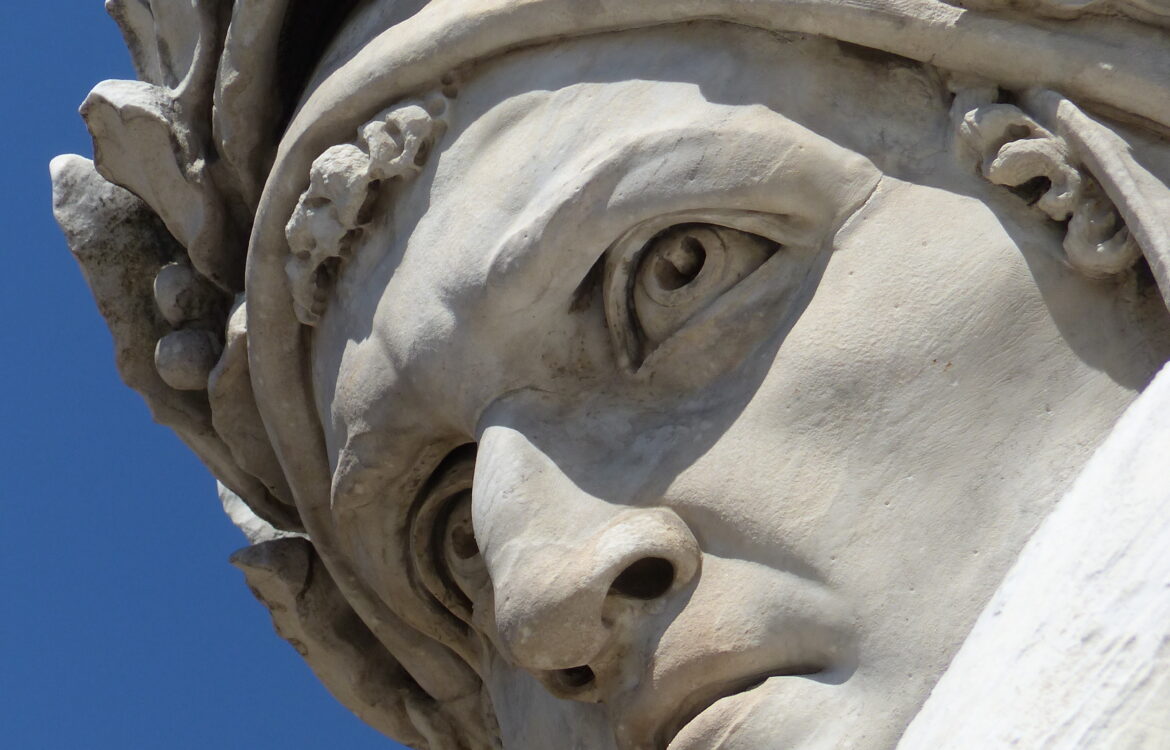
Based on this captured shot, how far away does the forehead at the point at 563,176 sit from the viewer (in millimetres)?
2271

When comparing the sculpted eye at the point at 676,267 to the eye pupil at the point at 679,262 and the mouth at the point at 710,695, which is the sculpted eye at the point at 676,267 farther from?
the mouth at the point at 710,695

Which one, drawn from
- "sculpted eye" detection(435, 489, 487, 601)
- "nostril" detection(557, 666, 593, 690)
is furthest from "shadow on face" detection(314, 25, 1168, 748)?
"sculpted eye" detection(435, 489, 487, 601)

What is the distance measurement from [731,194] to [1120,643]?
0.95 metres

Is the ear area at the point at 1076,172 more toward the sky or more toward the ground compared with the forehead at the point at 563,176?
more toward the ground

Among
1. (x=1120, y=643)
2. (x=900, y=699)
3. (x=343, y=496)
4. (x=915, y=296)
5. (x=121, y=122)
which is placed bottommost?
(x=1120, y=643)

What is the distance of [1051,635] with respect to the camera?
148cm

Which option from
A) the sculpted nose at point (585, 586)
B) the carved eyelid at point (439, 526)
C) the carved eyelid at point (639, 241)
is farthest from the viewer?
the carved eyelid at point (439, 526)

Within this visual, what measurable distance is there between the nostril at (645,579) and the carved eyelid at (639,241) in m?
0.29

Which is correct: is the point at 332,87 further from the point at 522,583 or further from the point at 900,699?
the point at 900,699

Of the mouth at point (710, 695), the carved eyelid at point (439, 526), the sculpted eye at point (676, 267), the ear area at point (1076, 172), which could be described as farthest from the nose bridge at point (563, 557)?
the ear area at point (1076, 172)

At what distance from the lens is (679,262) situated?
2.33m

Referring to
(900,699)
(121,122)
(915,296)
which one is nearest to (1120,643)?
(900,699)

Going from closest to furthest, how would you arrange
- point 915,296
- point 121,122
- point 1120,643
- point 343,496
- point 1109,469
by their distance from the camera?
point 1120,643 → point 1109,469 → point 915,296 → point 343,496 → point 121,122

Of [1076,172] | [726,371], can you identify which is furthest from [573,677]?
[1076,172]
